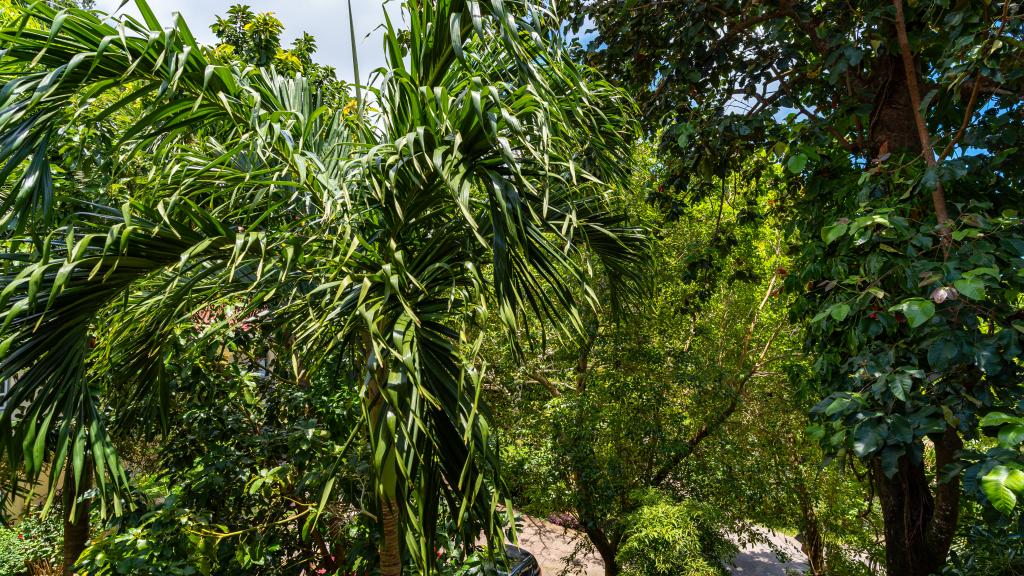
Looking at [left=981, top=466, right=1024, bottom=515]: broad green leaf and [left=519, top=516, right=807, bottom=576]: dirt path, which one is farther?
[left=519, top=516, right=807, bottom=576]: dirt path

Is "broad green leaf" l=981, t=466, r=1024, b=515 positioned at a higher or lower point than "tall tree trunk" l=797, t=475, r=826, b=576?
higher

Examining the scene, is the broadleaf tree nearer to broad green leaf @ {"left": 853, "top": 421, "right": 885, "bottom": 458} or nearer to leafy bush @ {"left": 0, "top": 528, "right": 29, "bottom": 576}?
broad green leaf @ {"left": 853, "top": 421, "right": 885, "bottom": 458}

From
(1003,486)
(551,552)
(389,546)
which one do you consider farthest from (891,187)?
(551,552)

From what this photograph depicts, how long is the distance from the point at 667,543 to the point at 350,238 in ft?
11.2

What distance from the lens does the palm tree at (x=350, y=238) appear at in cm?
147

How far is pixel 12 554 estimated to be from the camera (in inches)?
156

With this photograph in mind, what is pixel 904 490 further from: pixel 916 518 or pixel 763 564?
pixel 763 564

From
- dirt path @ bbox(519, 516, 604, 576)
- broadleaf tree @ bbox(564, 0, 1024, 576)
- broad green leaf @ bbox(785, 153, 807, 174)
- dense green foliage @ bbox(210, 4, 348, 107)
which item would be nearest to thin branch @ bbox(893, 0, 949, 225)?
broadleaf tree @ bbox(564, 0, 1024, 576)

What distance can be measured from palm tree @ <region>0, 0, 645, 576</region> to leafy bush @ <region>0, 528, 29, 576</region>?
3039 millimetres

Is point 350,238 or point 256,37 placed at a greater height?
point 256,37

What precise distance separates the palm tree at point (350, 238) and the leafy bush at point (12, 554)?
3.04 meters

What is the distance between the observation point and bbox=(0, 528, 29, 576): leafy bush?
3850 millimetres

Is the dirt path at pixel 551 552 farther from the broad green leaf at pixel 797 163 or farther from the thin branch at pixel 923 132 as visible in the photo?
the thin branch at pixel 923 132

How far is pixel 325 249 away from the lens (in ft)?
6.46
